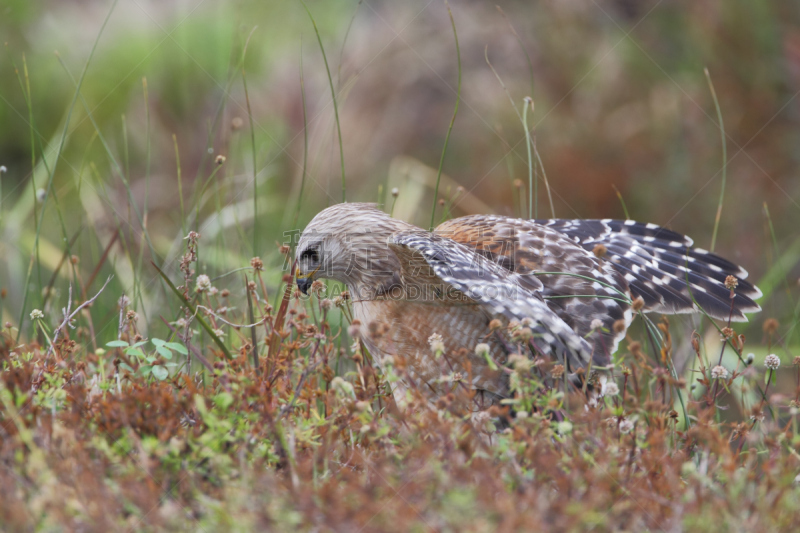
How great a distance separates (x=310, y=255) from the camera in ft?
10.9

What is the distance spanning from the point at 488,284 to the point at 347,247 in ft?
2.76

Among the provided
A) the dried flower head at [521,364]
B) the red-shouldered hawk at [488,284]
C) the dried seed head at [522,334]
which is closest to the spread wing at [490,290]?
the red-shouldered hawk at [488,284]

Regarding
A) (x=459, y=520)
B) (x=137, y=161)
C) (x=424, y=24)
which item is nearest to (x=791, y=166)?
(x=424, y=24)

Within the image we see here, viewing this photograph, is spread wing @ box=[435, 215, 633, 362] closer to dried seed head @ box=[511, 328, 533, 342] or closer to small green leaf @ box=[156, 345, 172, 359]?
dried seed head @ box=[511, 328, 533, 342]

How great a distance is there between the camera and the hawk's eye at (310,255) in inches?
130

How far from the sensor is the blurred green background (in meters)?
6.07

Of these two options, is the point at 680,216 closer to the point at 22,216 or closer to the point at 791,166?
the point at 791,166

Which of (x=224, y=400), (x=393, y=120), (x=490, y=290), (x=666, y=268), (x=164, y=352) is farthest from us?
(x=393, y=120)

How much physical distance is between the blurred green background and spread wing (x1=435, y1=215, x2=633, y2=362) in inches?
34.9

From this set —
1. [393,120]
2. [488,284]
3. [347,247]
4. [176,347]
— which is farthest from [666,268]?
[393,120]

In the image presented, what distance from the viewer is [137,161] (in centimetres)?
1031

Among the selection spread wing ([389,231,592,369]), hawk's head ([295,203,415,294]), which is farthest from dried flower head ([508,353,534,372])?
hawk's head ([295,203,415,294])

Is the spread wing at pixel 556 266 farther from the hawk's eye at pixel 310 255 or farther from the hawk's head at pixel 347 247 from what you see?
the hawk's eye at pixel 310 255

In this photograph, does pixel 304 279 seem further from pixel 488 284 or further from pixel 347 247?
pixel 488 284
